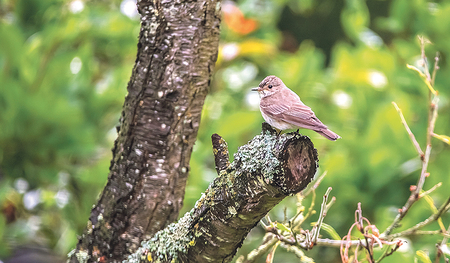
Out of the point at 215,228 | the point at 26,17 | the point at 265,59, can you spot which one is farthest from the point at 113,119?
the point at 215,228

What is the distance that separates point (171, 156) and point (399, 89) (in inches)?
77.2

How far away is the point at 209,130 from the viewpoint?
2592 mm

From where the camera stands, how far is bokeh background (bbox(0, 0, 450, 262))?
8.07 feet

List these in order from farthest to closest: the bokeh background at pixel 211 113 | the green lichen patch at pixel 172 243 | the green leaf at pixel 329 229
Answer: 1. the bokeh background at pixel 211 113
2. the green leaf at pixel 329 229
3. the green lichen patch at pixel 172 243

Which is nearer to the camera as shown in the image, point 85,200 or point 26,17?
point 85,200

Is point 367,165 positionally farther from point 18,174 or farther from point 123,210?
point 18,174

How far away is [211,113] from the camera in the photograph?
2760 mm

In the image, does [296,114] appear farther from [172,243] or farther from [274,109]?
[172,243]

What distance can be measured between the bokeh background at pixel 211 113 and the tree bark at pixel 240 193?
46.9 inches

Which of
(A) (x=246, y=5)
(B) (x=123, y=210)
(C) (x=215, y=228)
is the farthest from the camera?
(A) (x=246, y=5)

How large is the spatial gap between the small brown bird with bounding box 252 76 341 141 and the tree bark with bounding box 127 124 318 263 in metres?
0.11

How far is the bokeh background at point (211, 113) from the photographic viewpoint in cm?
246

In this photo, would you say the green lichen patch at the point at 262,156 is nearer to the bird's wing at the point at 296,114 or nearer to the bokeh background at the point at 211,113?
the bird's wing at the point at 296,114

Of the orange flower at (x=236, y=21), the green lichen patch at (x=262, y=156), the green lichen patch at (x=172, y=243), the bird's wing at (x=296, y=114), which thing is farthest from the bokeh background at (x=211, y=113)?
the green lichen patch at (x=262, y=156)
